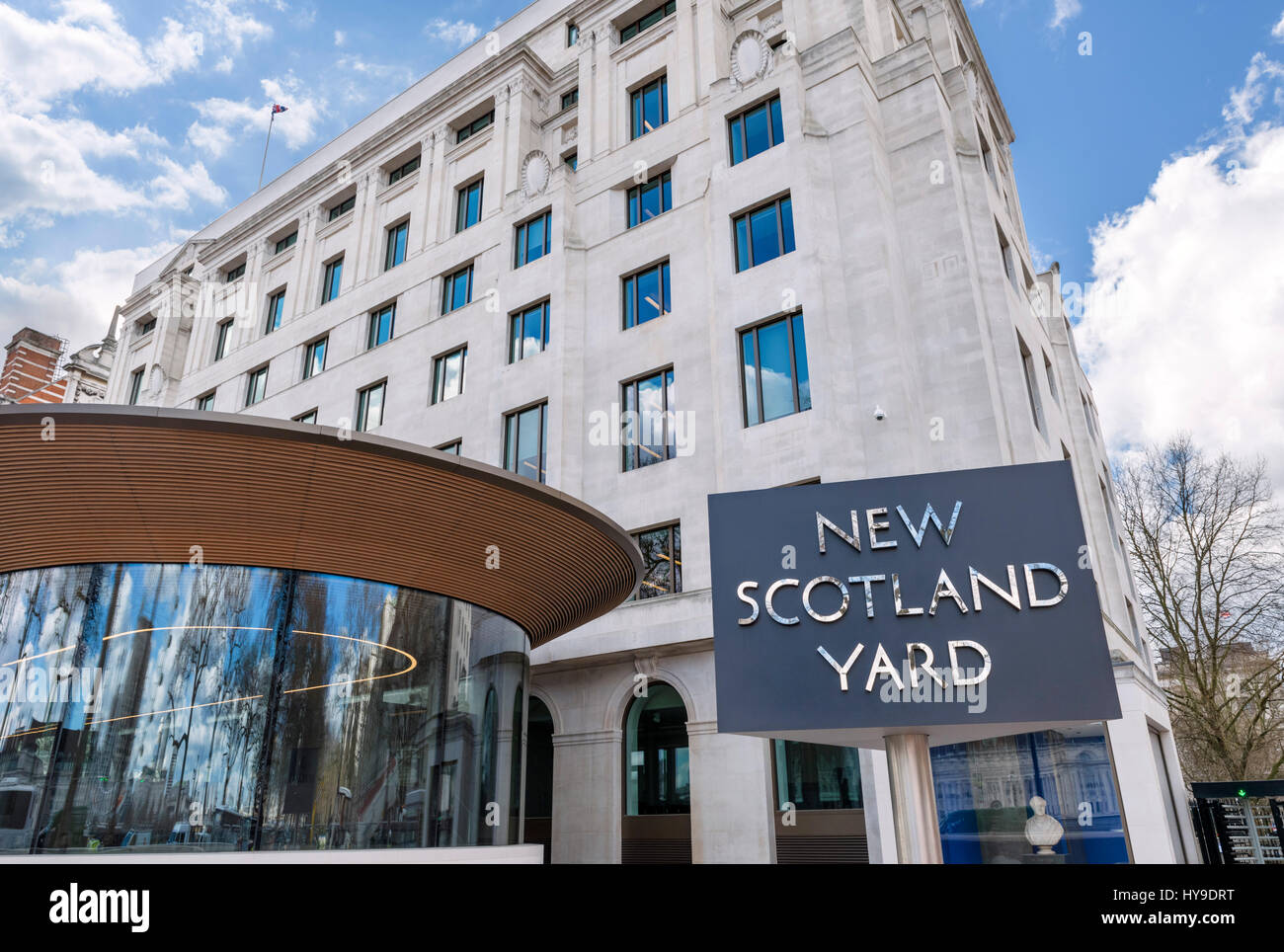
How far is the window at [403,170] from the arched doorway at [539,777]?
82.2 feet

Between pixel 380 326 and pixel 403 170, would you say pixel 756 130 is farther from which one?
pixel 403 170

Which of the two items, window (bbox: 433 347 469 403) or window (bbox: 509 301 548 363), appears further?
window (bbox: 433 347 469 403)

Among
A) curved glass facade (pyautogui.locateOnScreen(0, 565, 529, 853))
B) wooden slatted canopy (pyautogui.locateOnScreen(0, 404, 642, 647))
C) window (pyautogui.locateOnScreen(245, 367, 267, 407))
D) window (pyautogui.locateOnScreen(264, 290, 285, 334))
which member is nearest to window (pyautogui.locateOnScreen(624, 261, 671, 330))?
wooden slatted canopy (pyautogui.locateOnScreen(0, 404, 642, 647))

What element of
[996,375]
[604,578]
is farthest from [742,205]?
[604,578]

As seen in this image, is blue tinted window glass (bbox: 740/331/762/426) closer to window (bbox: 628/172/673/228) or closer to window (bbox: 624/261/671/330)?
window (bbox: 624/261/671/330)

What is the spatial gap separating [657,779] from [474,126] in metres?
27.8

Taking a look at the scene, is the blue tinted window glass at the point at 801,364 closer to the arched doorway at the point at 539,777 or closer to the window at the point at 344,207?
the arched doorway at the point at 539,777

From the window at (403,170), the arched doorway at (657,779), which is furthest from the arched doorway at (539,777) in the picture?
the window at (403,170)

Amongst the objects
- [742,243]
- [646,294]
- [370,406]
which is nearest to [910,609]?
[742,243]

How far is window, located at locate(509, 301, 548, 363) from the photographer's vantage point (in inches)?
1067

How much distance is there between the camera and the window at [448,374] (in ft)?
95.8

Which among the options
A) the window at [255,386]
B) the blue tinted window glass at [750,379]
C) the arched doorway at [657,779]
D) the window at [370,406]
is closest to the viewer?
the arched doorway at [657,779]

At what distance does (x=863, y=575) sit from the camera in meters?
9.30

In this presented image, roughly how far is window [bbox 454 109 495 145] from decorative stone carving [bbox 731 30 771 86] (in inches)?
493
